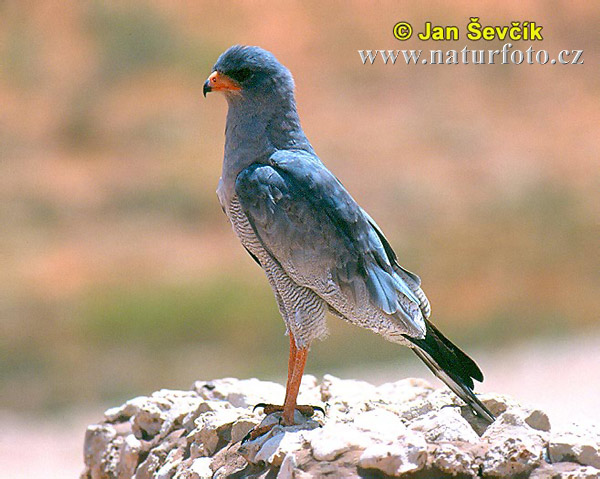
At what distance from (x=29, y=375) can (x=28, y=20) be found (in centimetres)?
514

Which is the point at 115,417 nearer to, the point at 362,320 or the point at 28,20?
the point at 362,320

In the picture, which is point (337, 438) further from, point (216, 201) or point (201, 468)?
point (216, 201)

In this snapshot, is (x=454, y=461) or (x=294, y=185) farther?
(x=294, y=185)

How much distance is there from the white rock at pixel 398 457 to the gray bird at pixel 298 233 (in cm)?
71

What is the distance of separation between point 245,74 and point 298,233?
2.40 feet

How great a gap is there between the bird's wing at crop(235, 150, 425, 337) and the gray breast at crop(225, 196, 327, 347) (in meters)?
0.04

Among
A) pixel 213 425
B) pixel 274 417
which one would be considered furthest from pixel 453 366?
pixel 213 425

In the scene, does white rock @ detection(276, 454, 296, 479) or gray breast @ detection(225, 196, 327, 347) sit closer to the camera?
white rock @ detection(276, 454, 296, 479)

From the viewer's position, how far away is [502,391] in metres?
8.52

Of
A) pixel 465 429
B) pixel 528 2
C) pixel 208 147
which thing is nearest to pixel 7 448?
pixel 208 147

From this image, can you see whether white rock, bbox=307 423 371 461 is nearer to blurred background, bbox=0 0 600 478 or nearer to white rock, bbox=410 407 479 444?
white rock, bbox=410 407 479 444

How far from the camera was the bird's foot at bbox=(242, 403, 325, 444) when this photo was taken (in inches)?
169

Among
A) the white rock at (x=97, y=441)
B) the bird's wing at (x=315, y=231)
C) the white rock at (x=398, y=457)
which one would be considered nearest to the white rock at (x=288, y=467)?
the white rock at (x=398, y=457)

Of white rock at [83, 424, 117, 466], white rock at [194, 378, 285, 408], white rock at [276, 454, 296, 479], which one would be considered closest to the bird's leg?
white rock at [276, 454, 296, 479]
